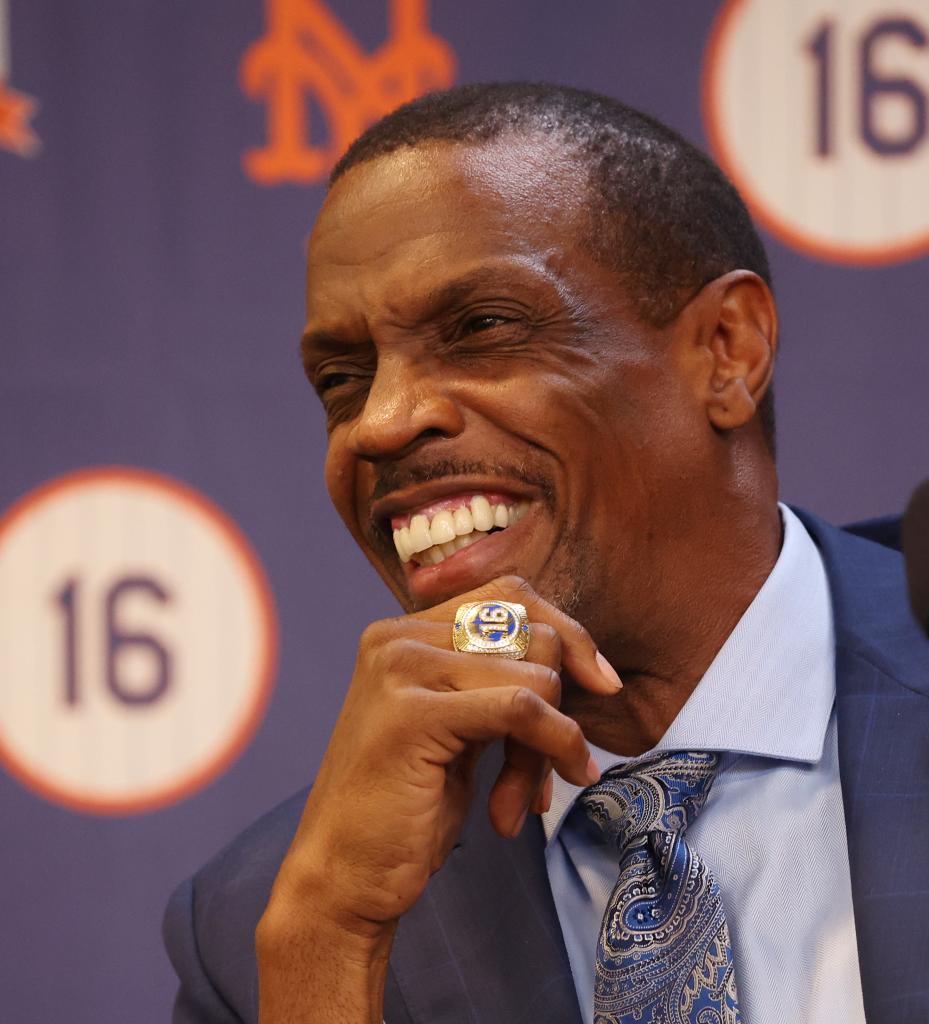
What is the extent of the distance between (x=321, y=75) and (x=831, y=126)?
2.86 ft

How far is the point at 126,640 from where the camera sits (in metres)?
2.55

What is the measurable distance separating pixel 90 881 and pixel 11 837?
0.15 metres

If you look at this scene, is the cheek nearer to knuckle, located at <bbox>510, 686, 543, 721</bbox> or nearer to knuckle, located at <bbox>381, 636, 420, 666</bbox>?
knuckle, located at <bbox>381, 636, 420, 666</bbox>

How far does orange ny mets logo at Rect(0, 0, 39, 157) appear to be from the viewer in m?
2.58

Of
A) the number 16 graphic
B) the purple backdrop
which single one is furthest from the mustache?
the number 16 graphic

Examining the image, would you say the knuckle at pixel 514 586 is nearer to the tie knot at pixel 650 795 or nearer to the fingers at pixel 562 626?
the fingers at pixel 562 626

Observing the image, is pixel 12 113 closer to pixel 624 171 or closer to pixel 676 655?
pixel 624 171

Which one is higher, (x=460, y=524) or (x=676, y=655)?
(x=460, y=524)

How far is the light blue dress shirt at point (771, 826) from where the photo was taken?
1497mm

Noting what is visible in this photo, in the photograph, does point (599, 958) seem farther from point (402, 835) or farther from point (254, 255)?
point (254, 255)

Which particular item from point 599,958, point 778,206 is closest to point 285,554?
point 778,206

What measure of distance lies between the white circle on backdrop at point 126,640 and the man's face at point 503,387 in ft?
2.88

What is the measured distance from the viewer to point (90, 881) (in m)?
2.49

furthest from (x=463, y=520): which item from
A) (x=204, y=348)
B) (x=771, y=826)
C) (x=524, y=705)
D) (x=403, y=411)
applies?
(x=204, y=348)
